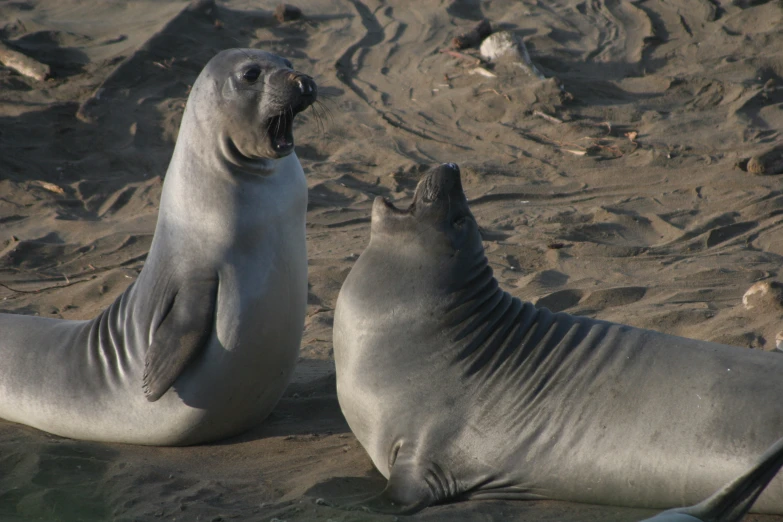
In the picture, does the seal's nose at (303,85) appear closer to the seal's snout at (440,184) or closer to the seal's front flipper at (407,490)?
the seal's snout at (440,184)

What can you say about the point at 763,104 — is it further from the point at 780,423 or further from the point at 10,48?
the point at 10,48

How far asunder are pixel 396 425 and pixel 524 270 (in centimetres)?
286

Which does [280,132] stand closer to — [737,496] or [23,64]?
[737,496]

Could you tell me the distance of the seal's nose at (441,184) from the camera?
414 cm

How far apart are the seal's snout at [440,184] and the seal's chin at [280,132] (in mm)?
752

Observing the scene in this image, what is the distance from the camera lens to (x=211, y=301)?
4336 millimetres

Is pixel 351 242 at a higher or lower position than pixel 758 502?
lower

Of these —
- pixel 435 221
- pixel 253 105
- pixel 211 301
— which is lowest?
pixel 211 301

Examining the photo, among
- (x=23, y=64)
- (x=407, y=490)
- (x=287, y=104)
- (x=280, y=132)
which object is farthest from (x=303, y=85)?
(x=23, y=64)

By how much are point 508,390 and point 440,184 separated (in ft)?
3.12

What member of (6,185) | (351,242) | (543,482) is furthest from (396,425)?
(6,185)

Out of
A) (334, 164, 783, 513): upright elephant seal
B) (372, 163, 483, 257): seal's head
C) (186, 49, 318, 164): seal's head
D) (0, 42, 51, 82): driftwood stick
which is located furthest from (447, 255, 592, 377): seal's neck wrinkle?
(0, 42, 51, 82): driftwood stick

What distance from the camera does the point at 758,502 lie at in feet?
11.0

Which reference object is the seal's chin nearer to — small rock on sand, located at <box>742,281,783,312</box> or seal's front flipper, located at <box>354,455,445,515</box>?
seal's front flipper, located at <box>354,455,445,515</box>
